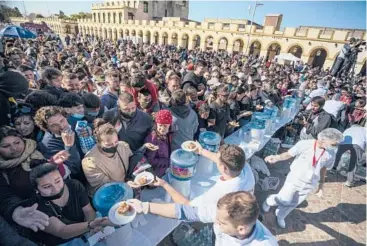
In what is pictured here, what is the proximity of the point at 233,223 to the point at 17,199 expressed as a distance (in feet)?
5.91

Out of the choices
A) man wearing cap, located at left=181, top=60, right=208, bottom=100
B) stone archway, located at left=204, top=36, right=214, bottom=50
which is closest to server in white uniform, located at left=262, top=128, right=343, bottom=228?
man wearing cap, located at left=181, top=60, right=208, bottom=100

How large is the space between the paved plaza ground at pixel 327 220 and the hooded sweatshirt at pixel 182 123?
1.56 m

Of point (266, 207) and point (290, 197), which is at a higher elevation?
point (290, 197)

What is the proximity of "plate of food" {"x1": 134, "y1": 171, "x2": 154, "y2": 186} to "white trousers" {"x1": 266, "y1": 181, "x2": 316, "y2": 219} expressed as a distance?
8.72 ft

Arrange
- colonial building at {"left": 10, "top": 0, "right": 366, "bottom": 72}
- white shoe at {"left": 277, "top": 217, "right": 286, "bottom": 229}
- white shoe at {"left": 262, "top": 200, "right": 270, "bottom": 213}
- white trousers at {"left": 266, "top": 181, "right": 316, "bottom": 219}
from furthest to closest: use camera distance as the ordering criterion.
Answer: colonial building at {"left": 10, "top": 0, "right": 366, "bottom": 72} < white shoe at {"left": 262, "top": 200, "right": 270, "bottom": 213} < white shoe at {"left": 277, "top": 217, "right": 286, "bottom": 229} < white trousers at {"left": 266, "top": 181, "right": 316, "bottom": 219}

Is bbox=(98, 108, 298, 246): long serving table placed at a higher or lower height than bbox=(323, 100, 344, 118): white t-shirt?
lower

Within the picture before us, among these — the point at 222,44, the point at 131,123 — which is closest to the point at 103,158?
the point at 131,123

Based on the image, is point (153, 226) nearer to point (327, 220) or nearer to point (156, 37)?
point (327, 220)

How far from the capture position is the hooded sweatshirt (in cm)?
319

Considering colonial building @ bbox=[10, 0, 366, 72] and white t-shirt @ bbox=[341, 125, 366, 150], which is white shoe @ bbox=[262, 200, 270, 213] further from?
colonial building @ bbox=[10, 0, 366, 72]

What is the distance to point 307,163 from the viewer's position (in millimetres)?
3287

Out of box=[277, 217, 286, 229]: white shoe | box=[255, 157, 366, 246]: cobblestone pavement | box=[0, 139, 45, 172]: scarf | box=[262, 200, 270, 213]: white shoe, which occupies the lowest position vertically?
box=[255, 157, 366, 246]: cobblestone pavement

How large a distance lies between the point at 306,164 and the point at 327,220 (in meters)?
1.64

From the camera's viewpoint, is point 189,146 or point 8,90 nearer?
point 8,90
